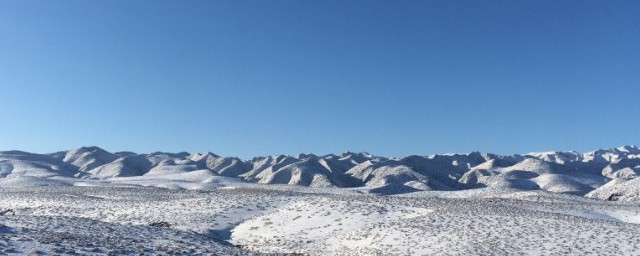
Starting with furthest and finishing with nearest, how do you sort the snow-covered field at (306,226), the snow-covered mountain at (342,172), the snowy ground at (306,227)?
the snow-covered mountain at (342,172) < the snow-covered field at (306,226) < the snowy ground at (306,227)

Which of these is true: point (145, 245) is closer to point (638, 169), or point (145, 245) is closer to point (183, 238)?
point (183, 238)

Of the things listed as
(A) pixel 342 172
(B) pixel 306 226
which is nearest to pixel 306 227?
(B) pixel 306 226

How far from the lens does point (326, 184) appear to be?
103 m

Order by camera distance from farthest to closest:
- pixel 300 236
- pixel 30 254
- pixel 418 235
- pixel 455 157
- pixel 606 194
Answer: pixel 455 157, pixel 606 194, pixel 300 236, pixel 418 235, pixel 30 254

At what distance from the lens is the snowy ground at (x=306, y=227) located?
2186 cm

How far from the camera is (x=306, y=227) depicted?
103 ft

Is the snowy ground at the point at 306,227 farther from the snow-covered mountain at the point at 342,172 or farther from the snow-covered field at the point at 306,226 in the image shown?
the snow-covered mountain at the point at 342,172

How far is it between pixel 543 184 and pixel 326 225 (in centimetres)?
8051

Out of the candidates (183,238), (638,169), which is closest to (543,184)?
(638,169)

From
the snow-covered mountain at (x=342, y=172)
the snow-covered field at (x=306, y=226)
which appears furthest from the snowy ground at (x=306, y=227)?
the snow-covered mountain at (x=342, y=172)

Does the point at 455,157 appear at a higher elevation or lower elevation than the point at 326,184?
higher

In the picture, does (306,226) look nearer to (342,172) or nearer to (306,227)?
(306,227)

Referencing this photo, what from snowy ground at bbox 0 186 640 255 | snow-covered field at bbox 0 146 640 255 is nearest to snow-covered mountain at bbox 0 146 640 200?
snow-covered field at bbox 0 146 640 255

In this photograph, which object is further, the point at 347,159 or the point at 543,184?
the point at 347,159
